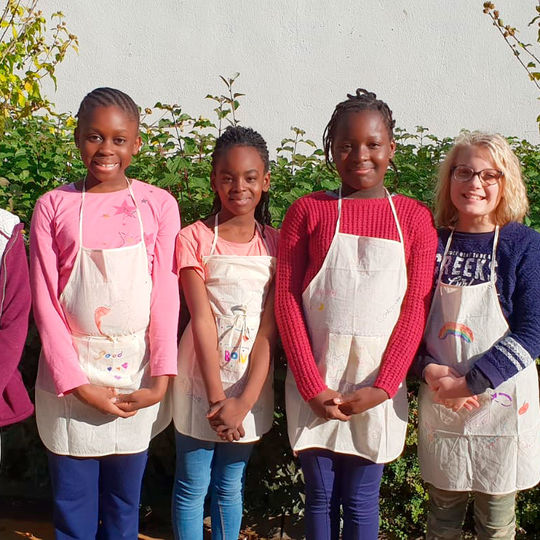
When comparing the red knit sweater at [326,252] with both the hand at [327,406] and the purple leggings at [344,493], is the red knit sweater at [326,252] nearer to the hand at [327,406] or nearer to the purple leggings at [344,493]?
the hand at [327,406]

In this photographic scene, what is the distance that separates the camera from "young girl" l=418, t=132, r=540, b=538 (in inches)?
94.2

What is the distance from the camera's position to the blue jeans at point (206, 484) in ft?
8.47

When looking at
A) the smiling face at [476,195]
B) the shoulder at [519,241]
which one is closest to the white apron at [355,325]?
the smiling face at [476,195]

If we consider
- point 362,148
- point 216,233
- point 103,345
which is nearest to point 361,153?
point 362,148

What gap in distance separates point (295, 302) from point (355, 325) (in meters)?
0.21

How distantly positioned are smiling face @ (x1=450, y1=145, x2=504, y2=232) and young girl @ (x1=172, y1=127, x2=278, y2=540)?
2.19 ft

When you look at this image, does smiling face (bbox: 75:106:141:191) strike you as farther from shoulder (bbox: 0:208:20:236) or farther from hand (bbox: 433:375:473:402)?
hand (bbox: 433:375:473:402)

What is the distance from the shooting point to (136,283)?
247 centimetres

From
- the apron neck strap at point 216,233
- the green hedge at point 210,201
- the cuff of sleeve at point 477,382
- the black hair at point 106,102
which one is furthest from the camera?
the green hedge at point 210,201

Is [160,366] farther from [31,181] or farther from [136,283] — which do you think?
[31,181]

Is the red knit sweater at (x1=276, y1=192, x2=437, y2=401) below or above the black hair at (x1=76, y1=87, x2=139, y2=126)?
below

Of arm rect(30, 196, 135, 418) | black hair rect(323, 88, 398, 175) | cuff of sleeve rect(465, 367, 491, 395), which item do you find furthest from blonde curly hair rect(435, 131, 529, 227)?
arm rect(30, 196, 135, 418)

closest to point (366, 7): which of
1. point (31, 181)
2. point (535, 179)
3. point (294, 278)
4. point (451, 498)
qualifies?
point (535, 179)

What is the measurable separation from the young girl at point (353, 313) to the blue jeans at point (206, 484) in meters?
0.26
